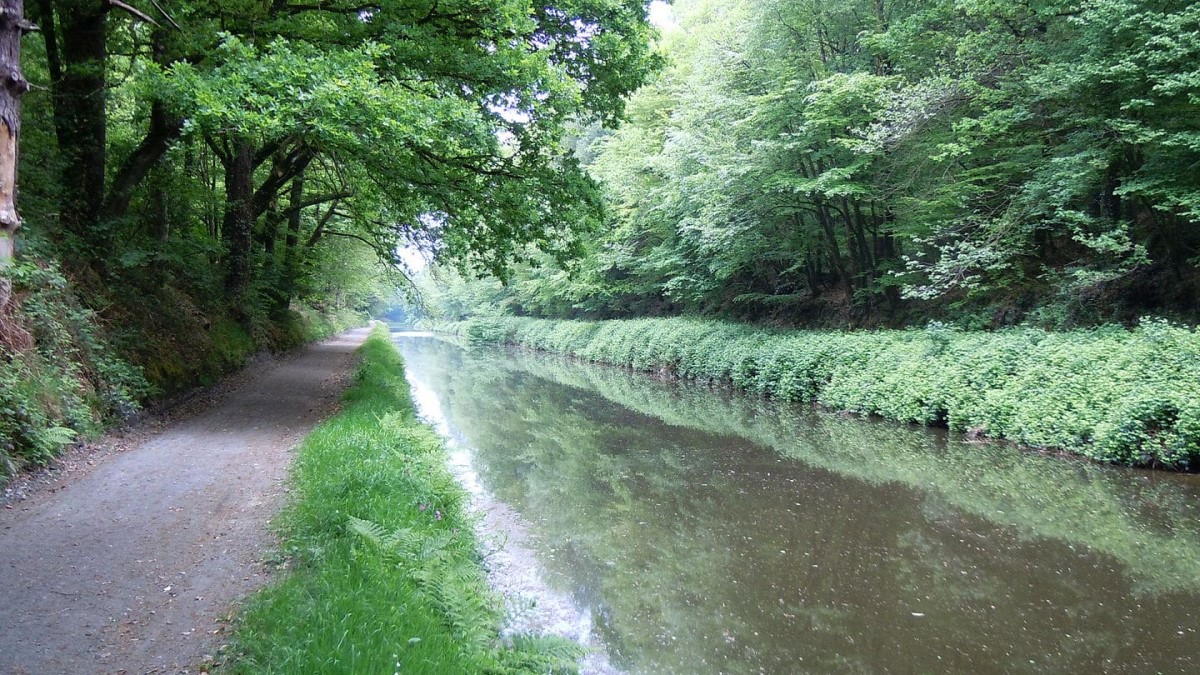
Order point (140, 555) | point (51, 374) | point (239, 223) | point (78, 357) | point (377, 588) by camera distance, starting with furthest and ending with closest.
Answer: point (239, 223)
point (78, 357)
point (51, 374)
point (140, 555)
point (377, 588)

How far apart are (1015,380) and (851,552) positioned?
6.40 metres

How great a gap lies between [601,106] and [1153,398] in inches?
403

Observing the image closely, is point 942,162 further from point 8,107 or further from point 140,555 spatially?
point 8,107

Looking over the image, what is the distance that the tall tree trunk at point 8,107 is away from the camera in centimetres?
555

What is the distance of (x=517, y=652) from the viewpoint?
393 cm

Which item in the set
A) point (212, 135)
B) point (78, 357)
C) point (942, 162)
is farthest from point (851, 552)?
point (212, 135)

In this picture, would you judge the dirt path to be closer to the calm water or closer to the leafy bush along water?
the calm water

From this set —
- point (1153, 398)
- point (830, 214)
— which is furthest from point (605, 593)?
point (830, 214)

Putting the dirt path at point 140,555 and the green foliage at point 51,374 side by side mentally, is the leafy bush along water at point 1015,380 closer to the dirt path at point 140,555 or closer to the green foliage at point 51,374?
the dirt path at point 140,555

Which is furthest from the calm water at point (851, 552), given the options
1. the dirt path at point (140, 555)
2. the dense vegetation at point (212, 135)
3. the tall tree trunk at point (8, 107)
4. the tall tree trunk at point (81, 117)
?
the tall tree trunk at point (81, 117)

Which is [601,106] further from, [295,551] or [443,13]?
[295,551]

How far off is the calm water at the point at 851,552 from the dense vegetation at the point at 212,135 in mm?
5112

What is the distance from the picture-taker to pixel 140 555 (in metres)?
4.39

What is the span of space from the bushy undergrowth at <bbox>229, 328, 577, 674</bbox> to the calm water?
3.51 ft
